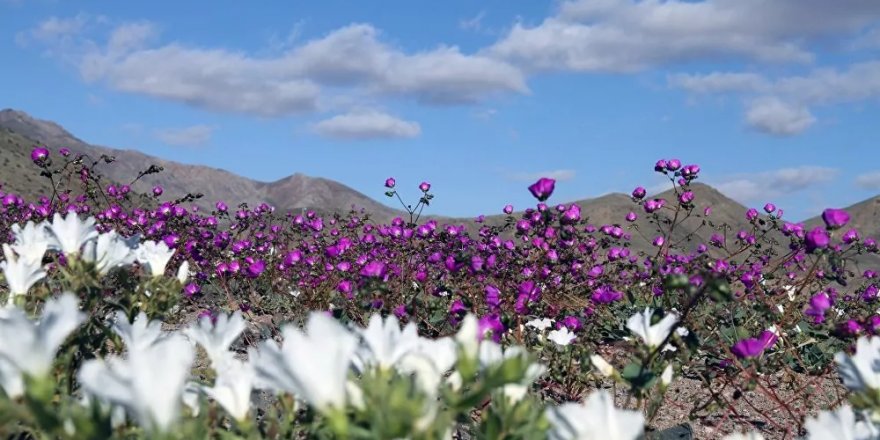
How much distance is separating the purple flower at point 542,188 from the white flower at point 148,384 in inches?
113

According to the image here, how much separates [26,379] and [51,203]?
24.3 ft

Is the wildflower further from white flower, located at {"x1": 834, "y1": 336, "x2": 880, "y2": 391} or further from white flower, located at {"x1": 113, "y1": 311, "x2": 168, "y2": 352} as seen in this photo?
white flower, located at {"x1": 834, "y1": 336, "x2": 880, "y2": 391}

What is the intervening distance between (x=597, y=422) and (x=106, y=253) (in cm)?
167

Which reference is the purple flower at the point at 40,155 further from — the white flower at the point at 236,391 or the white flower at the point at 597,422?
the white flower at the point at 597,422

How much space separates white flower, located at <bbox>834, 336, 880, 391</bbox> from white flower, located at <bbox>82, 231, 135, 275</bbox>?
2.05m

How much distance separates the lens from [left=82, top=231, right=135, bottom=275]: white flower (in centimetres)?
248

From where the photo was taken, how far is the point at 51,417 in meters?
1.40

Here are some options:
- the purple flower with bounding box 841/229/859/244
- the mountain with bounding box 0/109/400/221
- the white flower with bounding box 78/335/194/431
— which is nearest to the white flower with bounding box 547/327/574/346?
the purple flower with bounding box 841/229/859/244

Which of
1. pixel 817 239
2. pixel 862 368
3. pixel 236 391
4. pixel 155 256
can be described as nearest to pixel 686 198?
pixel 817 239

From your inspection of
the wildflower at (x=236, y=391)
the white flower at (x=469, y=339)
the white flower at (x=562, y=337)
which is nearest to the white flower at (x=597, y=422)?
the white flower at (x=469, y=339)

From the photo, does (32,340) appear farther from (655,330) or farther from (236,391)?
(655,330)

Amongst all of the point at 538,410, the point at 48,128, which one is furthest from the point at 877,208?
the point at 48,128

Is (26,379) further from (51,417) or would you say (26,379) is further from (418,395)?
(418,395)

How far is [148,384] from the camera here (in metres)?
1.31
